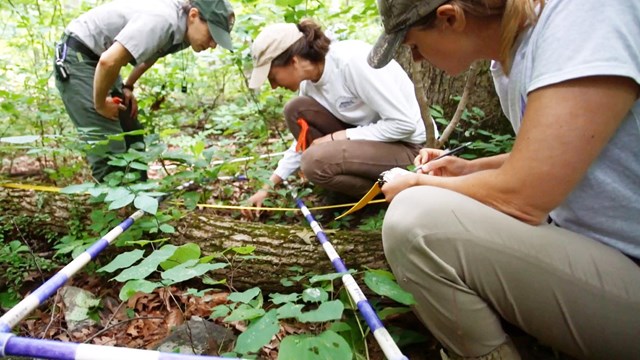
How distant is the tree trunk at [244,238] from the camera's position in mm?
1766

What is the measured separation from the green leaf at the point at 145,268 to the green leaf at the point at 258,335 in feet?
1.09

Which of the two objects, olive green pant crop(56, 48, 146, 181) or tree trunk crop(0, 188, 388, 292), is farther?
olive green pant crop(56, 48, 146, 181)

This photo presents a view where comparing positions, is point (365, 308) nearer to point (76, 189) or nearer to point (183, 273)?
point (183, 273)

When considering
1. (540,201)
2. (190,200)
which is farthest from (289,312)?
(190,200)

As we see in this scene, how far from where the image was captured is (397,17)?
1.14 metres

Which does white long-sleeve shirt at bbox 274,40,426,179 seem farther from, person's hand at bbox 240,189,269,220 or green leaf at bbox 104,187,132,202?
green leaf at bbox 104,187,132,202

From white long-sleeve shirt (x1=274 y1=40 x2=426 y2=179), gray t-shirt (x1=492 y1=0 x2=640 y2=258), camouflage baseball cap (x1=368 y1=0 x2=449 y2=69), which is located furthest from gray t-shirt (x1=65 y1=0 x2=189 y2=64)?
gray t-shirt (x1=492 y1=0 x2=640 y2=258)

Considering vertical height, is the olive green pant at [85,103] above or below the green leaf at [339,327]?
above

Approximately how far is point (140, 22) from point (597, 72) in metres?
2.50

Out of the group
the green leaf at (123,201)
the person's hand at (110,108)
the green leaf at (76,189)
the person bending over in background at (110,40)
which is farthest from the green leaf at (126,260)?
the person's hand at (110,108)

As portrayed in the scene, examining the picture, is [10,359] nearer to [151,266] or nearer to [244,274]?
[151,266]

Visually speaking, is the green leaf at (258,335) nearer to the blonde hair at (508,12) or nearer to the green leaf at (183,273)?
the green leaf at (183,273)

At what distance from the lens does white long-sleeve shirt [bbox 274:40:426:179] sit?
7.58 ft

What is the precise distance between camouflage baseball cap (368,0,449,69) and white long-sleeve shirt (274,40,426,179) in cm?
100
